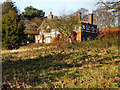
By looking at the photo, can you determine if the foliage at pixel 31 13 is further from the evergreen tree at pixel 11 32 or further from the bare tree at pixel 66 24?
the bare tree at pixel 66 24

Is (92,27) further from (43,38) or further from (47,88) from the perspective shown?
(47,88)

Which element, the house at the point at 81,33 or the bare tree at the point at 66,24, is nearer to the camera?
the bare tree at the point at 66,24

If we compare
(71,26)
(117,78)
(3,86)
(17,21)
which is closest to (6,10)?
(17,21)

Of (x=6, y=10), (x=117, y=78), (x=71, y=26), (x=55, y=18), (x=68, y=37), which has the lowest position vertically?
(x=117, y=78)

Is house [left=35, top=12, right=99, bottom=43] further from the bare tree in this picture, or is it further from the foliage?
the bare tree

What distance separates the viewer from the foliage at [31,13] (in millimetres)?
43062

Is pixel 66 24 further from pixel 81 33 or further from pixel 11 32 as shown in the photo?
pixel 81 33

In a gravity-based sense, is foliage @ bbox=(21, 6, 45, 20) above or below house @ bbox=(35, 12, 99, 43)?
above

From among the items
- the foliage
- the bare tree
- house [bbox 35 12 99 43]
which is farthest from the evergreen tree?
the foliage

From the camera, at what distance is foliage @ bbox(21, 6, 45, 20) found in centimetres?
4306

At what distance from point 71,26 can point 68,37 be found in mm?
1991

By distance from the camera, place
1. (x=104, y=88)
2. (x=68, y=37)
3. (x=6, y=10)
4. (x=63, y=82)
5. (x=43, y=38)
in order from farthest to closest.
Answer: (x=43, y=38) → (x=6, y=10) → (x=68, y=37) → (x=63, y=82) → (x=104, y=88)

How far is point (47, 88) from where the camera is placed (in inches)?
223

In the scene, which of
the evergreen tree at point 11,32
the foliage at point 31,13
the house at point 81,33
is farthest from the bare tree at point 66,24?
the foliage at point 31,13
